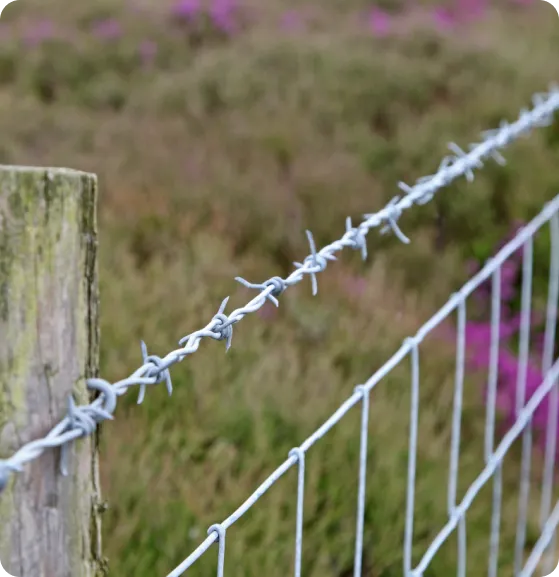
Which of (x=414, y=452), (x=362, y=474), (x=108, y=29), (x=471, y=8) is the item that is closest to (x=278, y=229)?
(x=414, y=452)

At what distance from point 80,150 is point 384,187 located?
1743 millimetres

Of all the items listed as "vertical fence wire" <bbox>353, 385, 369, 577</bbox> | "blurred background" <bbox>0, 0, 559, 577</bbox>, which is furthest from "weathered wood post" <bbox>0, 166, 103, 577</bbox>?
"blurred background" <bbox>0, 0, 559, 577</bbox>

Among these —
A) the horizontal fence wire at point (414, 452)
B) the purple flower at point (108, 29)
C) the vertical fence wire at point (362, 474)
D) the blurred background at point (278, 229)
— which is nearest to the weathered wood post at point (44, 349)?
the horizontal fence wire at point (414, 452)

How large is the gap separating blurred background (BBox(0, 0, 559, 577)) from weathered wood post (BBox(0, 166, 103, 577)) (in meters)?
1.25

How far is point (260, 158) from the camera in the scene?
4.28 meters

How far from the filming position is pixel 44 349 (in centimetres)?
62

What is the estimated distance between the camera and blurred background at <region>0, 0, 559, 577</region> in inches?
84.4

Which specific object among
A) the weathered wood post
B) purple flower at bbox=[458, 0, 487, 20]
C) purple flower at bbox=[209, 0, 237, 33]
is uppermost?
purple flower at bbox=[458, 0, 487, 20]

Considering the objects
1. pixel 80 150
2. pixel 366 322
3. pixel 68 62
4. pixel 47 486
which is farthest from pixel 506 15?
pixel 47 486

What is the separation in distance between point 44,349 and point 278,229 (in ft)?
9.89

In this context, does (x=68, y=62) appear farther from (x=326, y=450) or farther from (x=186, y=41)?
(x=326, y=450)

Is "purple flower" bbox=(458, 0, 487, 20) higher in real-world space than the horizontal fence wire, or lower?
higher

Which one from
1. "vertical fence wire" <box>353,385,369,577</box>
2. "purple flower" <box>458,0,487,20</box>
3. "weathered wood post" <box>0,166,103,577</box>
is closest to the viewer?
"weathered wood post" <box>0,166,103,577</box>

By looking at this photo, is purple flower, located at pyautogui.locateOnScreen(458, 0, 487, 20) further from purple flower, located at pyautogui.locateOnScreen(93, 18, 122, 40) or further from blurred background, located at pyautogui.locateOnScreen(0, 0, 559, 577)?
purple flower, located at pyautogui.locateOnScreen(93, 18, 122, 40)
